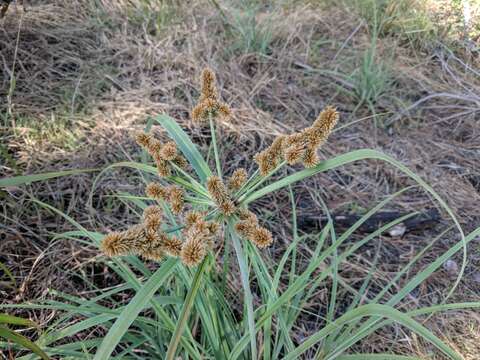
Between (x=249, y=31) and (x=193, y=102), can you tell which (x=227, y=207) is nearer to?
(x=193, y=102)

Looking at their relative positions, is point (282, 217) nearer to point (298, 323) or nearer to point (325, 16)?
point (298, 323)

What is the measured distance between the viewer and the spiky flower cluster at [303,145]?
70cm

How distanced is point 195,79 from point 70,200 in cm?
88

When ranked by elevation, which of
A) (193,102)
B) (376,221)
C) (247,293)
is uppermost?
(247,293)

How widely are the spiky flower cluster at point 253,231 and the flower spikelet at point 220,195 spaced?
3 centimetres

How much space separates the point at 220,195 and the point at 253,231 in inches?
3.8

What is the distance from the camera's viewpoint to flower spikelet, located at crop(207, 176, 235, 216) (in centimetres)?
73

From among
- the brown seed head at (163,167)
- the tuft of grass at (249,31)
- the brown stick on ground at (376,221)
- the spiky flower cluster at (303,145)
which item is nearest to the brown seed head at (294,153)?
the spiky flower cluster at (303,145)

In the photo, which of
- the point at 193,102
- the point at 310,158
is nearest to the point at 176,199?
the point at 310,158

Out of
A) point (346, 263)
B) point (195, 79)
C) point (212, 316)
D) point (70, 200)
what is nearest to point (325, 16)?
point (195, 79)

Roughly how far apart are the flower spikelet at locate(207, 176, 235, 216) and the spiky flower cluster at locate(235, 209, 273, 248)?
0.03m

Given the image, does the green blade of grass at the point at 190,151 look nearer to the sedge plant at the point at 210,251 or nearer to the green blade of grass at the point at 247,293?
the sedge plant at the point at 210,251

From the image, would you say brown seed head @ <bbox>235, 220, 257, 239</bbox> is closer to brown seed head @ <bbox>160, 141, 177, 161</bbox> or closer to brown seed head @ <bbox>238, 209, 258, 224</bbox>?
brown seed head @ <bbox>238, 209, 258, 224</bbox>

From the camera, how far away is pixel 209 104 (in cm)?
82
